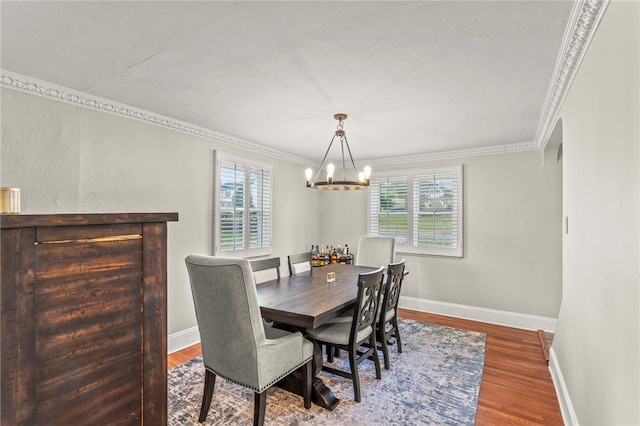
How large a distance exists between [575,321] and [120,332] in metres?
2.65

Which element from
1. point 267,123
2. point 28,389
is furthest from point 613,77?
point 267,123

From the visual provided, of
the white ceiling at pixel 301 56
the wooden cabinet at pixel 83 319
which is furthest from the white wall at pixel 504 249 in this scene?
the wooden cabinet at pixel 83 319

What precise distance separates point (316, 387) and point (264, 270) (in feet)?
4.06

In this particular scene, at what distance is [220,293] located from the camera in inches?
79.0

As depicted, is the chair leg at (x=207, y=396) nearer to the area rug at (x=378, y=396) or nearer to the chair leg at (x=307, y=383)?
the area rug at (x=378, y=396)

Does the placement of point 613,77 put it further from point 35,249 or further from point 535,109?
point 35,249

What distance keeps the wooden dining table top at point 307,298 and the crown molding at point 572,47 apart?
2.11 metres

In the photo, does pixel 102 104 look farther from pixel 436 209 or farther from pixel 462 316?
pixel 462 316

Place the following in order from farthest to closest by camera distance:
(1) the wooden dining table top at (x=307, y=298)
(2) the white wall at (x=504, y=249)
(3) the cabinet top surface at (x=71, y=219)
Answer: (2) the white wall at (x=504, y=249) → (1) the wooden dining table top at (x=307, y=298) → (3) the cabinet top surface at (x=71, y=219)

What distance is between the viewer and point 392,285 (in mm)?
3107

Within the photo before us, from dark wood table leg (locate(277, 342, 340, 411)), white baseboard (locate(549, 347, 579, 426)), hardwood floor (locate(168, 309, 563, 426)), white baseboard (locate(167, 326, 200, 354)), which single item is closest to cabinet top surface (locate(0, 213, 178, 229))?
dark wood table leg (locate(277, 342, 340, 411))

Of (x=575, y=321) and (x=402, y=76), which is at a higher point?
(x=402, y=76)

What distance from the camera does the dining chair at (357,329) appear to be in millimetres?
2512

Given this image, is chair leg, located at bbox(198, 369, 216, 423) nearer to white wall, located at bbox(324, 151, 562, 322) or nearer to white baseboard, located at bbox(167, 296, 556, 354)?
white baseboard, located at bbox(167, 296, 556, 354)
